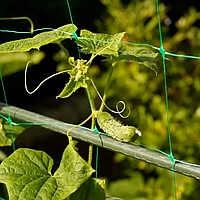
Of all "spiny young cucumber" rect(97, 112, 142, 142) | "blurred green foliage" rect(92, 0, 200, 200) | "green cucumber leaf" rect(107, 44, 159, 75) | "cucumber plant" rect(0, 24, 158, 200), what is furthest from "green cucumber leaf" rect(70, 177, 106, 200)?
"blurred green foliage" rect(92, 0, 200, 200)

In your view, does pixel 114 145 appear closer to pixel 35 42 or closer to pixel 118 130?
pixel 118 130

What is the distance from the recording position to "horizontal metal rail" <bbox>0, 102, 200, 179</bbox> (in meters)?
0.57

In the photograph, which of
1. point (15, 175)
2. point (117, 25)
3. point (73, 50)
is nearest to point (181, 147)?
Result: point (117, 25)

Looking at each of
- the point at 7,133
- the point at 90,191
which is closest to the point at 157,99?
the point at 7,133

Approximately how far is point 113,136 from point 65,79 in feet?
7.64

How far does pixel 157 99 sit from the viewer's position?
1.57 m

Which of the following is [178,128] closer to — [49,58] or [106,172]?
[106,172]

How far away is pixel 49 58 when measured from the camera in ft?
9.20

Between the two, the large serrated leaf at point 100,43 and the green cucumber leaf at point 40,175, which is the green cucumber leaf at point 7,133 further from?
the large serrated leaf at point 100,43

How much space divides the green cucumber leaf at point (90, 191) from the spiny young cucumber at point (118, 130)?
0.13 meters

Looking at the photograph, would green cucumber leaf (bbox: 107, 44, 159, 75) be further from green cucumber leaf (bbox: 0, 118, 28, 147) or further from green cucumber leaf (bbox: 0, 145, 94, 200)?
green cucumber leaf (bbox: 0, 118, 28, 147)

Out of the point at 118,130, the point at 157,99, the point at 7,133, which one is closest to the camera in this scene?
the point at 118,130

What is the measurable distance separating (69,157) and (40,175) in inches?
2.7

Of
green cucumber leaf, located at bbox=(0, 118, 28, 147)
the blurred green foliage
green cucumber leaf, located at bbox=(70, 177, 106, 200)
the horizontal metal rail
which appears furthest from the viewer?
the blurred green foliage
